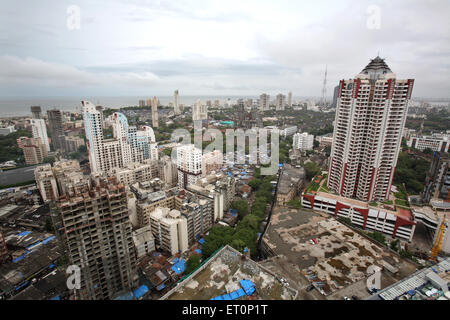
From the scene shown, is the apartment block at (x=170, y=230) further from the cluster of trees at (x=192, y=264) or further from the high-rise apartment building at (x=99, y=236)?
the high-rise apartment building at (x=99, y=236)

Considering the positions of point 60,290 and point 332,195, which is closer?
point 60,290

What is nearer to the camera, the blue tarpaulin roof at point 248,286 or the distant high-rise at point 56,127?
the blue tarpaulin roof at point 248,286

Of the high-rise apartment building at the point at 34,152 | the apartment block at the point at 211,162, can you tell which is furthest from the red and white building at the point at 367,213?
the high-rise apartment building at the point at 34,152

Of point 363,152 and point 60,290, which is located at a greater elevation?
point 363,152

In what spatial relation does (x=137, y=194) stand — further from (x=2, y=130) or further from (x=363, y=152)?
(x=2, y=130)

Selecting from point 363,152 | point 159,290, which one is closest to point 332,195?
point 363,152

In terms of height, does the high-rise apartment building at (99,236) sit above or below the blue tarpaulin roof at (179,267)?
above

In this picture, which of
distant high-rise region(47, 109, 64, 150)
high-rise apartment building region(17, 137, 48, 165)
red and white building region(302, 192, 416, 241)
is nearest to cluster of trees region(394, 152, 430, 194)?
red and white building region(302, 192, 416, 241)
